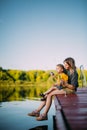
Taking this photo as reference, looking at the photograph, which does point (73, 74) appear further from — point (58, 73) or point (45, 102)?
point (45, 102)

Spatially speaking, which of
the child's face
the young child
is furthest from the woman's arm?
the child's face

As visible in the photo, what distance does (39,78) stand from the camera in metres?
43.9

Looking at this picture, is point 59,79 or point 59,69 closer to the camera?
point 59,79

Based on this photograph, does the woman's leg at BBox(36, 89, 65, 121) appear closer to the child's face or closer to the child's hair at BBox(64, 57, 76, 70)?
the child's face

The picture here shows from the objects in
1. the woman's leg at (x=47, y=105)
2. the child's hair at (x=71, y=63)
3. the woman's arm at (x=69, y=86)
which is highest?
the child's hair at (x=71, y=63)

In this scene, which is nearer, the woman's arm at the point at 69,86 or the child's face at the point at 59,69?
the woman's arm at the point at 69,86

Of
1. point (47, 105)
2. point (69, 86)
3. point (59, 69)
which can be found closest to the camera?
point (47, 105)

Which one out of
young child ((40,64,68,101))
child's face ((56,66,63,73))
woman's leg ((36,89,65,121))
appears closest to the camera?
woman's leg ((36,89,65,121))

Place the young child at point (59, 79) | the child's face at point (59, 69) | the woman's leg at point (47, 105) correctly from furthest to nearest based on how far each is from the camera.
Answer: the child's face at point (59, 69) < the young child at point (59, 79) < the woman's leg at point (47, 105)

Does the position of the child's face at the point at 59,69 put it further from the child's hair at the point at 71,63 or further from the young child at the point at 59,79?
the child's hair at the point at 71,63

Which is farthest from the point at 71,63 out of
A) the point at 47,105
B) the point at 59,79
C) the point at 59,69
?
the point at 47,105

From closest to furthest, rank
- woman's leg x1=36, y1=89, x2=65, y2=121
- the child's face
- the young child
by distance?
woman's leg x1=36, y1=89, x2=65, y2=121, the young child, the child's face

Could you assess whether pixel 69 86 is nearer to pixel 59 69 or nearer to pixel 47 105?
pixel 59 69

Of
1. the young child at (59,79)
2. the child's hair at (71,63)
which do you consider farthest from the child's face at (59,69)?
the child's hair at (71,63)
